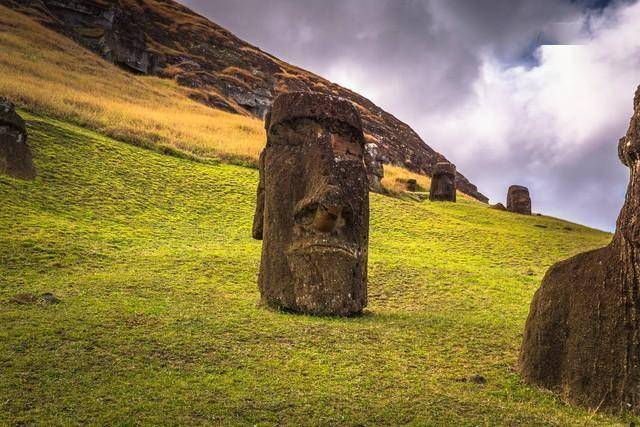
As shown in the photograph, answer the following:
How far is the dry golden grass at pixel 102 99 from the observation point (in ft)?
87.6

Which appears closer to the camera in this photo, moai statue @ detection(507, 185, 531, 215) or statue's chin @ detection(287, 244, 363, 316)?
statue's chin @ detection(287, 244, 363, 316)

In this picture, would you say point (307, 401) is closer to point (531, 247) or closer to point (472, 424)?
point (472, 424)

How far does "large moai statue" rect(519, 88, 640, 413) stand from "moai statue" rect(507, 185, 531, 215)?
3030 cm

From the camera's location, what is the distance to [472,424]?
14.5 feet

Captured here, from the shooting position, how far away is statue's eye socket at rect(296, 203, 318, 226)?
8.77m

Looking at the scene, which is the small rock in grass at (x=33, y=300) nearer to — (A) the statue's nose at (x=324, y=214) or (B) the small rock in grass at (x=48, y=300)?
(B) the small rock in grass at (x=48, y=300)

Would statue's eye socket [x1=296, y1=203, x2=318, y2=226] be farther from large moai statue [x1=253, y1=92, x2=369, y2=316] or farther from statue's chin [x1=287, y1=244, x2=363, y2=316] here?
statue's chin [x1=287, y1=244, x2=363, y2=316]

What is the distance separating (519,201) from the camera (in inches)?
1363

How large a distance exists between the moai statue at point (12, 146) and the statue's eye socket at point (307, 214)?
12034 millimetres

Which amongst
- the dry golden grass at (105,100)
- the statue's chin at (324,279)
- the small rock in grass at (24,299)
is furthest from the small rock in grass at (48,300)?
the dry golden grass at (105,100)

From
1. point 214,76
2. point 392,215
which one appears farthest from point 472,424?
point 214,76

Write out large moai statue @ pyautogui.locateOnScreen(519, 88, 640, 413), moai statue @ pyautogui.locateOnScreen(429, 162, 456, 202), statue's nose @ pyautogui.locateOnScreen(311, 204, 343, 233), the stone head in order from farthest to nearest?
1. moai statue @ pyautogui.locateOnScreen(429, 162, 456, 202)
2. statue's nose @ pyautogui.locateOnScreen(311, 204, 343, 233)
3. the stone head
4. large moai statue @ pyautogui.locateOnScreen(519, 88, 640, 413)

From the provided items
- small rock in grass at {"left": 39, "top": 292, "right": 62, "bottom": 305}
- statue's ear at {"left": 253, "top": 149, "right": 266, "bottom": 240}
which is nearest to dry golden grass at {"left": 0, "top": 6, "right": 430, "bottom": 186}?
statue's ear at {"left": 253, "top": 149, "right": 266, "bottom": 240}

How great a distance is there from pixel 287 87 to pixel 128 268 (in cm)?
6487
